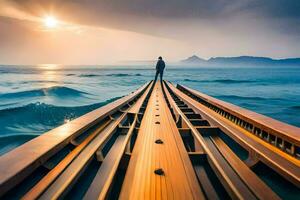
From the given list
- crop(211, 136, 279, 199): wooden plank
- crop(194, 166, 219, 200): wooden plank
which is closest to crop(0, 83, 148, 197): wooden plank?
crop(194, 166, 219, 200): wooden plank

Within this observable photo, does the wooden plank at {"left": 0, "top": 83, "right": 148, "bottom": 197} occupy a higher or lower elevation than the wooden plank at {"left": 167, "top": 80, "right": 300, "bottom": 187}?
higher

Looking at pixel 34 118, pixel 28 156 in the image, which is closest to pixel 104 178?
pixel 28 156

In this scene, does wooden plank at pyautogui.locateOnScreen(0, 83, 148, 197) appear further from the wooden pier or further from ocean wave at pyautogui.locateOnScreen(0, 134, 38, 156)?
ocean wave at pyautogui.locateOnScreen(0, 134, 38, 156)

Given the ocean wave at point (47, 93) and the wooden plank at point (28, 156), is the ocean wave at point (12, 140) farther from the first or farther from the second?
the ocean wave at point (47, 93)

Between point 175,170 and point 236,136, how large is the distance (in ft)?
5.06

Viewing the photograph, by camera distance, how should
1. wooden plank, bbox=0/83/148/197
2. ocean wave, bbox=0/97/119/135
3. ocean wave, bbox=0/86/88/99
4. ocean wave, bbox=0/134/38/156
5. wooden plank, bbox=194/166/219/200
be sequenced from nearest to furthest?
wooden plank, bbox=0/83/148/197 → wooden plank, bbox=194/166/219/200 → ocean wave, bbox=0/134/38/156 → ocean wave, bbox=0/97/119/135 → ocean wave, bbox=0/86/88/99

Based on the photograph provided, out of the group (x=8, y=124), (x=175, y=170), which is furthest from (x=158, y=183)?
(x=8, y=124)

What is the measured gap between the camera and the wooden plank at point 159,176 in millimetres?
1691

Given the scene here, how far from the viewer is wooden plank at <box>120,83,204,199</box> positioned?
5.55ft

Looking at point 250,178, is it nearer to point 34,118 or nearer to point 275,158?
point 275,158

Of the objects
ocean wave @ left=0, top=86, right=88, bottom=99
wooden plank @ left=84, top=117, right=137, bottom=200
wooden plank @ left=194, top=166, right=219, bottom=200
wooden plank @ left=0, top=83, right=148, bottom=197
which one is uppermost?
wooden plank @ left=0, top=83, right=148, bottom=197

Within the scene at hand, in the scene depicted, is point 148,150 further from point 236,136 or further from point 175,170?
point 236,136

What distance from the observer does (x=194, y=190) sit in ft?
5.72

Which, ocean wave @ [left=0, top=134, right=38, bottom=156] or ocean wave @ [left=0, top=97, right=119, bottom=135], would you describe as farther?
ocean wave @ [left=0, top=97, right=119, bottom=135]
